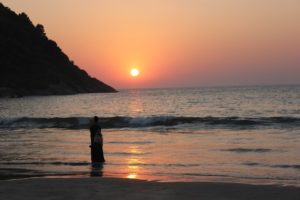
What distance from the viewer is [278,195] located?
11039 millimetres

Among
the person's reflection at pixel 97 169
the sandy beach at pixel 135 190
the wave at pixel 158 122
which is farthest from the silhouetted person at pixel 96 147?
the wave at pixel 158 122

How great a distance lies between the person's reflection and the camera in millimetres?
15180

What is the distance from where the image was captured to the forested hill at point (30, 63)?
15175 centimetres

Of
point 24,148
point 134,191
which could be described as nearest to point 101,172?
point 134,191

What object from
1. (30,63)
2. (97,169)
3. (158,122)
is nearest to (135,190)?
(97,169)

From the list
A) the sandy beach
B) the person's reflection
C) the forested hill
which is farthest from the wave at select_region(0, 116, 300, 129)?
the forested hill

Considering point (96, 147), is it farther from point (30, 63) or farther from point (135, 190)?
point (30, 63)

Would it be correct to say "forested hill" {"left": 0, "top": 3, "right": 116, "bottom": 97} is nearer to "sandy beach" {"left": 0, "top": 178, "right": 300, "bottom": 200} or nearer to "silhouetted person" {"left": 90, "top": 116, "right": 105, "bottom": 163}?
"silhouetted person" {"left": 90, "top": 116, "right": 105, "bottom": 163}

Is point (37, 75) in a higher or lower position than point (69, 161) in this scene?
higher

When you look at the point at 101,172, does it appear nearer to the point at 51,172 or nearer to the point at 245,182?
the point at 51,172

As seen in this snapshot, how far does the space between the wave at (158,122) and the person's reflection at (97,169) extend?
804 inches

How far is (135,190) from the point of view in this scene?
38.8ft

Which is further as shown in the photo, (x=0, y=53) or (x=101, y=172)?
(x=0, y=53)

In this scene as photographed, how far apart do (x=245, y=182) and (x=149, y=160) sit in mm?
5511
